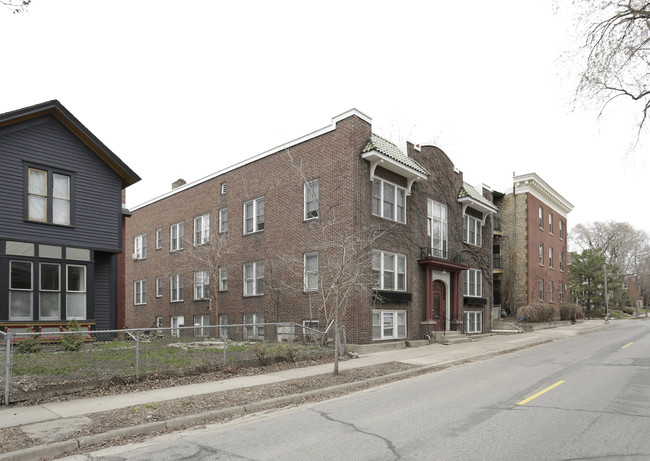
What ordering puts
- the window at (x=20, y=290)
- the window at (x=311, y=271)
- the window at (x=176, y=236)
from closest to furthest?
the window at (x=20, y=290) → the window at (x=311, y=271) → the window at (x=176, y=236)

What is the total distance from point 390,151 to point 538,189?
2513cm

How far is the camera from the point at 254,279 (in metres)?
23.6

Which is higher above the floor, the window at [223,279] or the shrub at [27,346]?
the window at [223,279]

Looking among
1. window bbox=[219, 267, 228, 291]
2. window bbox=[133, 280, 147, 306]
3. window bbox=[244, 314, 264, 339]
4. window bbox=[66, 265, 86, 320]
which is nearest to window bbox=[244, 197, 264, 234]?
window bbox=[219, 267, 228, 291]

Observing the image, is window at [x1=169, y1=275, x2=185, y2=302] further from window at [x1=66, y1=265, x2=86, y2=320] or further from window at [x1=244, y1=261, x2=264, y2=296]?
window at [x1=66, y1=265, x2=86, y2=320]

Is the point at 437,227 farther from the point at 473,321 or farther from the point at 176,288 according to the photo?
the point at 176,288

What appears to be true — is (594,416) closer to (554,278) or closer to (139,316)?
(139,316)

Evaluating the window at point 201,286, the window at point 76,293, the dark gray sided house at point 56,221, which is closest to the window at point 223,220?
the window at point 201,286

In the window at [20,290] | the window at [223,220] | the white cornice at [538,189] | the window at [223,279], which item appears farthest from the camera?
the white cornice at [538,189]

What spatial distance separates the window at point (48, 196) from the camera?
643 inches

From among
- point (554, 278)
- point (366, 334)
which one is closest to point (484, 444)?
point (366, 334)

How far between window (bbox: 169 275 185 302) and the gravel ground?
1656 centimetres

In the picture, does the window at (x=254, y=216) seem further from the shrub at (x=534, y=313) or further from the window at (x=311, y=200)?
the shrub at (x=534, y=313)

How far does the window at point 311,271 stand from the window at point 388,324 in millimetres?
2761
